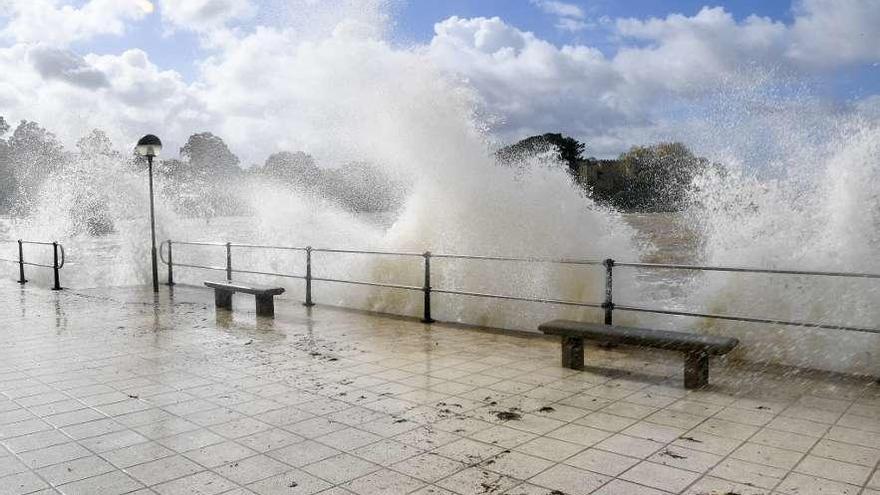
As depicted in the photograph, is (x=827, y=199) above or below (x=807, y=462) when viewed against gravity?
above

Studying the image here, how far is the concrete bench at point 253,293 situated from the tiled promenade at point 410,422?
6.03 ft

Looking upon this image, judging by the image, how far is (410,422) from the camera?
477cm

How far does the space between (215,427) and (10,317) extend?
7641 millimetres

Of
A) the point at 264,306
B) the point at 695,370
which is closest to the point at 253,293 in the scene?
the point at 264,306

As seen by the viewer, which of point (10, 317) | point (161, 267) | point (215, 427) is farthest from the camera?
point (161, 267)

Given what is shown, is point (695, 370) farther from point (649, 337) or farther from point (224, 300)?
point (224, 300)

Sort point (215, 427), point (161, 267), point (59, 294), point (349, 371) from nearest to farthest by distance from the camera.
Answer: point (215, 427) → point (349, 371) → point (59, 294) → point (161, 267)

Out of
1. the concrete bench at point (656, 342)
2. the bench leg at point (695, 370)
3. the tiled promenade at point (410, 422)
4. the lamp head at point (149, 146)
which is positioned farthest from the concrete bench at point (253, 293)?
the bench leg at point (695, 370)

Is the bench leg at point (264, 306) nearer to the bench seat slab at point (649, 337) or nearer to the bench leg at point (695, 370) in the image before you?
the bench seat slab at point (649, 337)

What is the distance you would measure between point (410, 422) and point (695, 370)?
8.85 feet

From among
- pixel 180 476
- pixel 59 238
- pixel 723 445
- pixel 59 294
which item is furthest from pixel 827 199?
pixel 59 238

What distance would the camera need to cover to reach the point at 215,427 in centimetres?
466

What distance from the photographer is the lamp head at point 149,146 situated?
43.2 ft

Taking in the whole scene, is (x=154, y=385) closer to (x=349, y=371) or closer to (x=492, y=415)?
(x=349, y=371)
